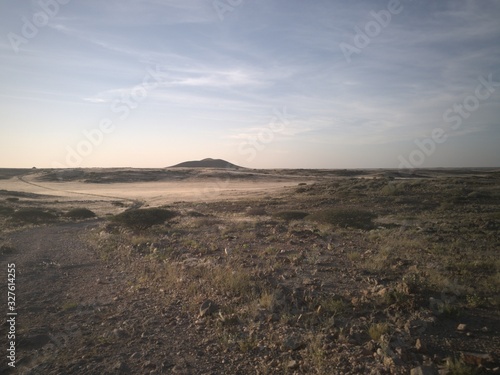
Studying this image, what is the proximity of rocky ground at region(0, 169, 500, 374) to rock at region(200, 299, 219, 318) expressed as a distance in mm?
29

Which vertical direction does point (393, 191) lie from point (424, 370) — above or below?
above

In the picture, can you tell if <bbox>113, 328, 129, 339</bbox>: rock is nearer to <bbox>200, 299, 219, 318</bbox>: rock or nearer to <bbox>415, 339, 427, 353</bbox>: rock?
<bbox>200, 299, 219, 318</bbox>: rock

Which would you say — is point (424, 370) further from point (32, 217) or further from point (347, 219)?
point (32, 217)

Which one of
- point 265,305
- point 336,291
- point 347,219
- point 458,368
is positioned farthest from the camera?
point 347,219

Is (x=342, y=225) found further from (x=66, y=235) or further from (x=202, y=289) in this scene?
(x=66, y=235)

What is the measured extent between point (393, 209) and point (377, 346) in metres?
20.7

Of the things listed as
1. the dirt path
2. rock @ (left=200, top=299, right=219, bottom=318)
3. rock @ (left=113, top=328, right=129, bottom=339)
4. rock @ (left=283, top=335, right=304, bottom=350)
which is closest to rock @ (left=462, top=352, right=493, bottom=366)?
rock @ (left=283, top=335, right=304, bottom=350)

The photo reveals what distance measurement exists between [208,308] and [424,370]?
4.08 meters

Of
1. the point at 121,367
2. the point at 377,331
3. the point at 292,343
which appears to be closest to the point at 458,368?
the point at 377,331

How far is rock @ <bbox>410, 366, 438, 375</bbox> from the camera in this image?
4.20 m

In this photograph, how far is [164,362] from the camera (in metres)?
5.14

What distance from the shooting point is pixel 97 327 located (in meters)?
6.43

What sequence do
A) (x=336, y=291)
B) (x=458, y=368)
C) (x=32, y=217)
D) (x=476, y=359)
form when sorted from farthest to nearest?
(x=32, y=217), (x=336, y=291), (x=476, y=359), (x=458, y=368)

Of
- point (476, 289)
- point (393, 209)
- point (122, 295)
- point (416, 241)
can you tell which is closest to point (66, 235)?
point (122, 295)
